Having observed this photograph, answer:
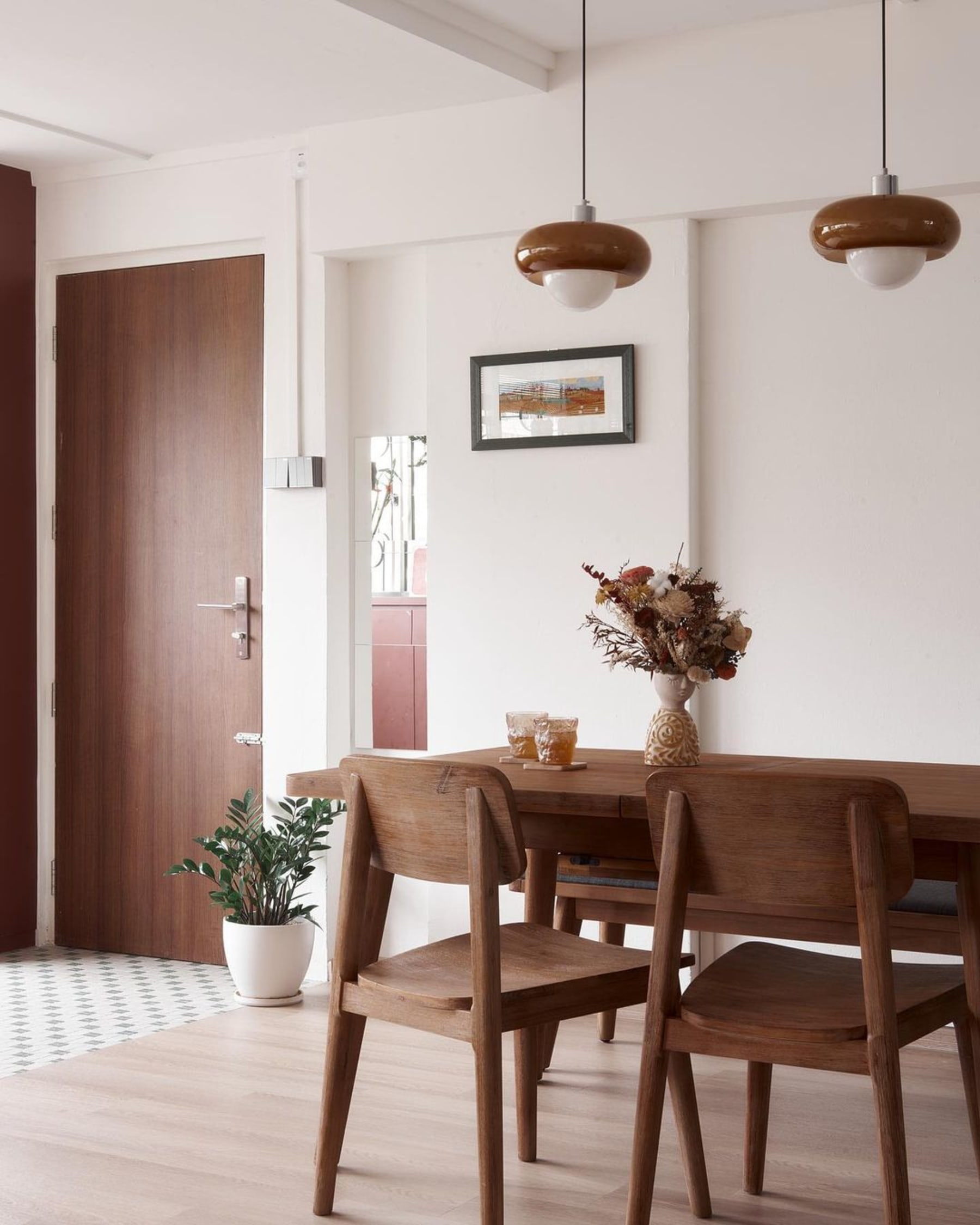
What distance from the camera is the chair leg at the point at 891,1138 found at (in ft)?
7.90

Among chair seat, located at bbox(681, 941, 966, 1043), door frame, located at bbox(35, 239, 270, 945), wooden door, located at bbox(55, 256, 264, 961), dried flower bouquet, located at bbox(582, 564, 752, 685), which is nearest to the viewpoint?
chair seat, located at bbox(681, 941, 966, 1043)

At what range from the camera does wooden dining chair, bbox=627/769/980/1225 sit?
2438 mm

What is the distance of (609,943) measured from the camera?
13.4 feet

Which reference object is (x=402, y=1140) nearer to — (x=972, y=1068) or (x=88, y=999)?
(x=972, y=1068)

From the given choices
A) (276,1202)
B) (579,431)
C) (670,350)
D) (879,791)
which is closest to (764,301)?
(670,350)

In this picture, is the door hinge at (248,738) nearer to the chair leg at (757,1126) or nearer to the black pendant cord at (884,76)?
the chair leg at (757,1126)

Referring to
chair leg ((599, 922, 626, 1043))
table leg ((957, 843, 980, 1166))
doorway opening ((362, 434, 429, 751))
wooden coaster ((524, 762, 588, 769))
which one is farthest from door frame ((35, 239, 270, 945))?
table leg ((957, 843, 980, 1166))

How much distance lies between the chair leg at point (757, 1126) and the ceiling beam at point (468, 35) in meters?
2.78

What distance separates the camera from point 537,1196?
3.09 meters

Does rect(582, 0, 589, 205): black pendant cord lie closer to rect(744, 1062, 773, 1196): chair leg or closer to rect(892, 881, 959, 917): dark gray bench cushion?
rect(892, 881, 959, 917): dark gray bench cushion

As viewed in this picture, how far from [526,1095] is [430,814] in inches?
32.9

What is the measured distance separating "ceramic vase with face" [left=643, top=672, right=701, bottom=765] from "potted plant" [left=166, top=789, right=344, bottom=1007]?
1599mm

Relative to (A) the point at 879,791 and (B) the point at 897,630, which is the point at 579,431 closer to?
(B) the point at 897,630

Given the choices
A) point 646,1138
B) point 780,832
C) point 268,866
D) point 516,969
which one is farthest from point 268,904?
point 780,832
